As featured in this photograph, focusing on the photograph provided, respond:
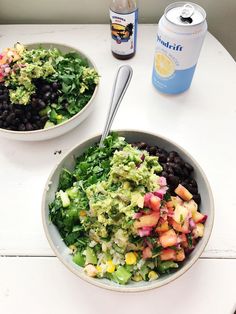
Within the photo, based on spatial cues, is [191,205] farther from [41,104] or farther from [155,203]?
[41,104]

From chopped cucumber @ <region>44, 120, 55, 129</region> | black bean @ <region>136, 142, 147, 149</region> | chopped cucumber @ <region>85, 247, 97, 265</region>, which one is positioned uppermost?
black bean @ <region>136, 142, 147, 149</region>

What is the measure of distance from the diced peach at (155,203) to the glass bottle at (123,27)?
60 cm

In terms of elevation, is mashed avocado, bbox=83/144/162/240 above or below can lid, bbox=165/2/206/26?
below

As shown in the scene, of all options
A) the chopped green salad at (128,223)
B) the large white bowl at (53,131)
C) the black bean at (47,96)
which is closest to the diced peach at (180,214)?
the chopped green salad at (128,223)

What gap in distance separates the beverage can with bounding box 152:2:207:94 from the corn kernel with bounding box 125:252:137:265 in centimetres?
55

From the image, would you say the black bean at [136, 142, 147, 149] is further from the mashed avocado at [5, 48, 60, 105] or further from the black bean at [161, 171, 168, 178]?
the mashed avocado at [5, 48, 60, 105]

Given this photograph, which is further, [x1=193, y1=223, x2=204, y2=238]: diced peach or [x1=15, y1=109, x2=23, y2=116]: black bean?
[x1=15, y1=109, x2=23, y2=116]: black bean

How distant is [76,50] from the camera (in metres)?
1.08

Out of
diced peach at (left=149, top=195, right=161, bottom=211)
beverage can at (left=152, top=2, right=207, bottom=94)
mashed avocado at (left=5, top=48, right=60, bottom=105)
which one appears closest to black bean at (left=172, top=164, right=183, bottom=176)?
diced peach at (left=149, top=195, right=161, bottom=211)

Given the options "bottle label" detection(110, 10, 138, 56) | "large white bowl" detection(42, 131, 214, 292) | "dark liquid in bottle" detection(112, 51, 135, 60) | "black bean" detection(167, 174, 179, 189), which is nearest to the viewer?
"large white bowl" detection(42, 131, 214, 292)

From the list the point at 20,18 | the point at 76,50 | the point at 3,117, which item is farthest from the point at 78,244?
the point at 20,18

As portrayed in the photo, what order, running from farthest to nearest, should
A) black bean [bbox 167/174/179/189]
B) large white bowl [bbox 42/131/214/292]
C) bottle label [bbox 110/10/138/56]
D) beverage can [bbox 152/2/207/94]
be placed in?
bottle label [bbox 110/10/138/56], beverage can [bbox 152/2/207/94], black bean [bbox 167/174/179/189], large white bowl [bbox 42/131/214/292]

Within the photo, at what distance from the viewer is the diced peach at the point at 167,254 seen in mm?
705

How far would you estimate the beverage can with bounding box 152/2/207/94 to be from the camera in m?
0.88
